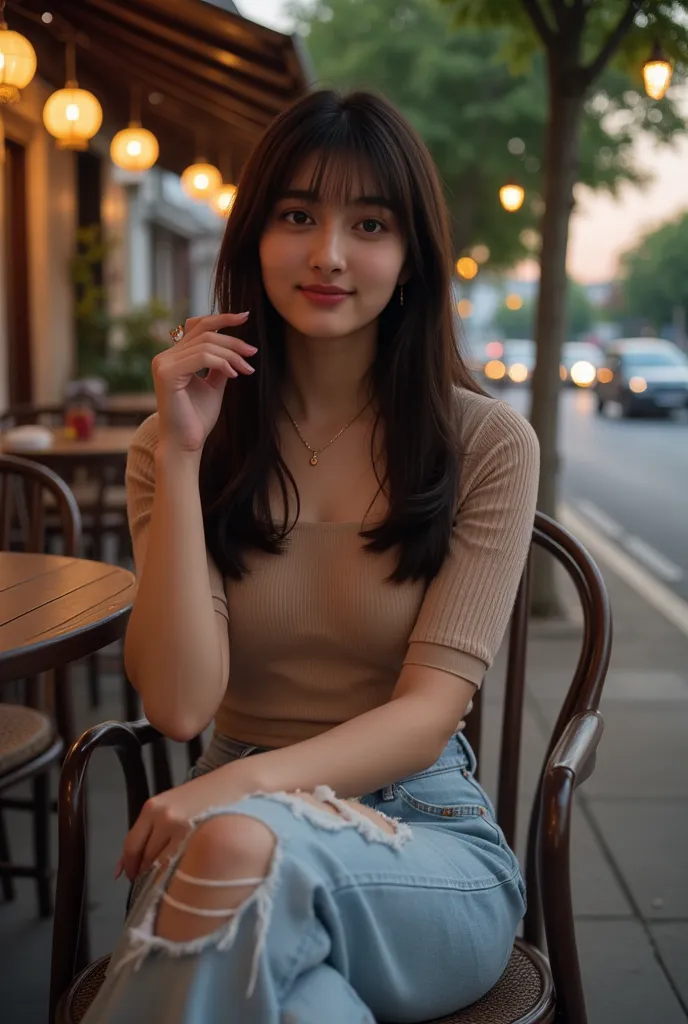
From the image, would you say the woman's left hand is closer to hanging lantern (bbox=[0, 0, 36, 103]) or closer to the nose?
the nose

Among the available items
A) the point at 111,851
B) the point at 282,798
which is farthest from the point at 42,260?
the point at 282,798

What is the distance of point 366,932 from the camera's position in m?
1.45

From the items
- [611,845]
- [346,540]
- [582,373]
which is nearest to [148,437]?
[346,540]

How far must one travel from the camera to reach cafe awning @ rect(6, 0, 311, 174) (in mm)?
6191

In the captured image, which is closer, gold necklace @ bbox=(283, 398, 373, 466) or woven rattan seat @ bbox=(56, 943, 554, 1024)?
woven rattan seat @ bbox=(56, 943, 554, 1024)

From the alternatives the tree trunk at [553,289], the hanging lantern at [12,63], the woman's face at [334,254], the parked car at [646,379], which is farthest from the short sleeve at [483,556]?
the parked car at [646,379]

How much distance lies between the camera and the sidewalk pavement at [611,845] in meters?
2.73

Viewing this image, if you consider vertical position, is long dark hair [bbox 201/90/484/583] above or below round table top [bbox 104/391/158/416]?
above

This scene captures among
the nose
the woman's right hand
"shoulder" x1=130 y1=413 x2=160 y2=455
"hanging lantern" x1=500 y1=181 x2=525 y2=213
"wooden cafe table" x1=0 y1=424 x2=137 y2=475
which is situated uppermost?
"hanging lantern" x1=500 y1=181 x2=525 y2=213

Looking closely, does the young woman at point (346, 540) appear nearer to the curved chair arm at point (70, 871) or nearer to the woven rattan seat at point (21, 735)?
the curved chair arm at point (70, 871)

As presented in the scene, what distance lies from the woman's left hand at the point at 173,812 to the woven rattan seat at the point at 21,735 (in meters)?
1.00

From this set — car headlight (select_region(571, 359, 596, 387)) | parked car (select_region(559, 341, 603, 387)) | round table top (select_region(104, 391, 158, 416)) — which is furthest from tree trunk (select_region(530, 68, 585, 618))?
parked car (select_region(559, 341, 603, 387))

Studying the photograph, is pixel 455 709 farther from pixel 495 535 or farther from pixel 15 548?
pixel 15 548

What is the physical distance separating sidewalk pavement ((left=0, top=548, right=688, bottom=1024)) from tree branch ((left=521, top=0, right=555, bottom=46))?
295 centimetres
